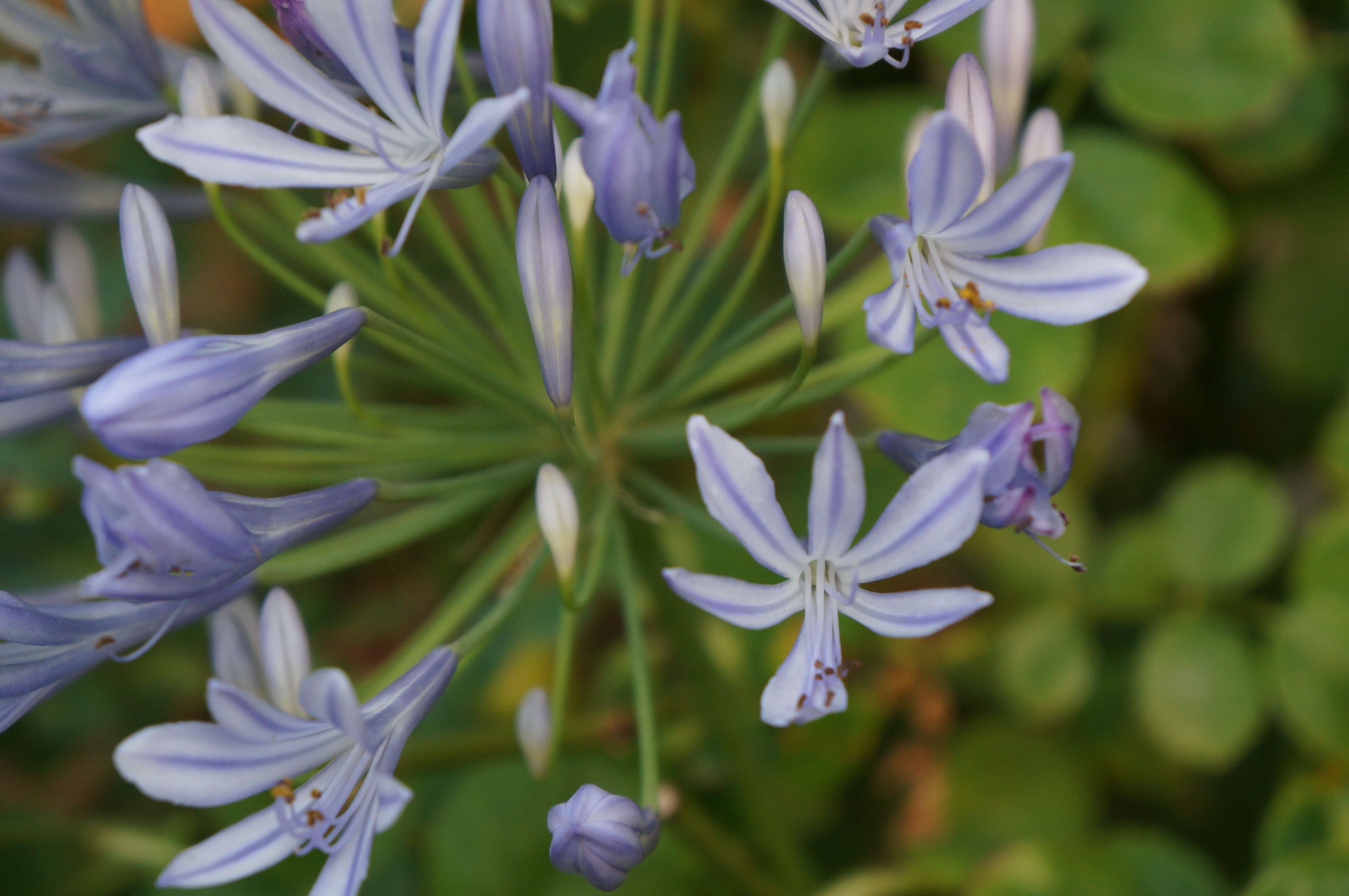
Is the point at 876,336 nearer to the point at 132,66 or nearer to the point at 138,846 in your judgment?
the point at 132,66

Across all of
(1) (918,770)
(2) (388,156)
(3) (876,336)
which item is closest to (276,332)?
(2) (388,156)

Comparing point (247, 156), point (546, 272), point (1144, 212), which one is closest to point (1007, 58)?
point (1144, 212)

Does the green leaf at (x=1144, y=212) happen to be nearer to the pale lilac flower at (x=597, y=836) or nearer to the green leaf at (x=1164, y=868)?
the green leaf at (x=1164, y=868)

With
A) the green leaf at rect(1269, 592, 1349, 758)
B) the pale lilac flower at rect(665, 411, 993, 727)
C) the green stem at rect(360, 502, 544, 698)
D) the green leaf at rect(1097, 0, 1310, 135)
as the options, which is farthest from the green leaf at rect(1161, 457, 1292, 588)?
the green stem at rect(360, 502, 544, 698)

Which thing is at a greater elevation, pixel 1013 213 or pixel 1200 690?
pixel 1013 213

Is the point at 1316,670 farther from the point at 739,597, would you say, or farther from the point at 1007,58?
the point at 739,597

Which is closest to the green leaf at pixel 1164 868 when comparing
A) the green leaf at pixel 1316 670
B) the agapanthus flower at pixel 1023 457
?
the green leaf at pixel 1316 670

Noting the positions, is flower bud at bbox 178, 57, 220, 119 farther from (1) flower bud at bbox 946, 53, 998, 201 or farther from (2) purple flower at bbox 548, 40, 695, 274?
(1) flower bud at bbox 946, 53, 998, 201

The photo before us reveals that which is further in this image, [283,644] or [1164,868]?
[1164,868]
